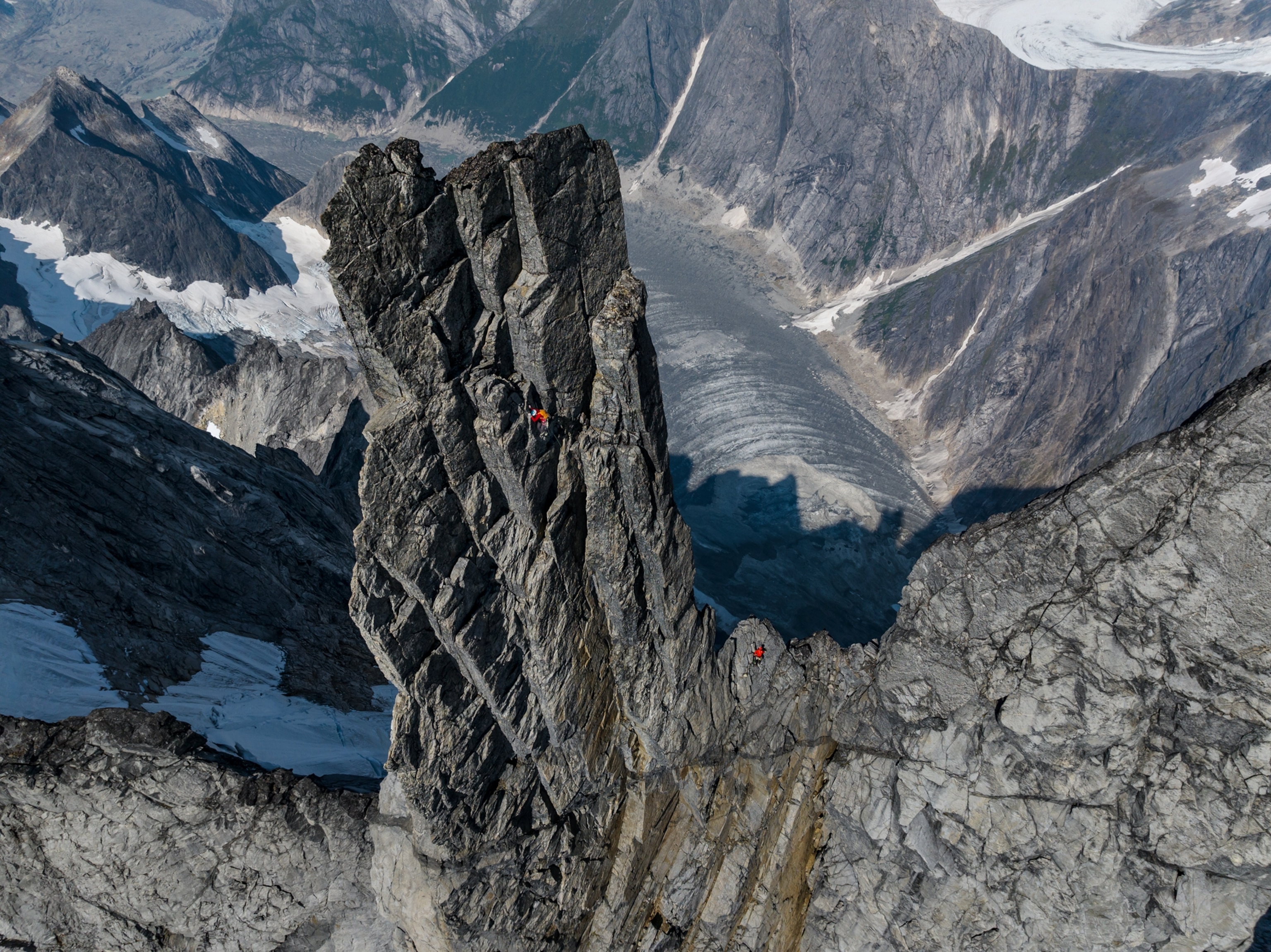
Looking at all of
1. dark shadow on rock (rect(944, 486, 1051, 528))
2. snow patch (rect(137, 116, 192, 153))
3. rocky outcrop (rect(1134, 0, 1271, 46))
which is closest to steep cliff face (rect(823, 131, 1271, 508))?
dark shadow on rock (rect(944, 486, 1051, 528))

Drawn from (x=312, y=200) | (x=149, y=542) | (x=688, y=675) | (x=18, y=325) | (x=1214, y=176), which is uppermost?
(x=1214, y=176)

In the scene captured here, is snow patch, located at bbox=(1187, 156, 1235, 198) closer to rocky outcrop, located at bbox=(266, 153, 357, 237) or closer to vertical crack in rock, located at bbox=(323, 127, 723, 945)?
vertical crack in rock, located at bbox=(323, 127, 723, 945)

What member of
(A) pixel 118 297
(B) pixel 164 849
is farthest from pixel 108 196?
(B) pixel 164 849

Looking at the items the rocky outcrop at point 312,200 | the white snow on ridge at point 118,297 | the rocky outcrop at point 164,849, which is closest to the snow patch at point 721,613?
the rocky outcrop at point 164,849

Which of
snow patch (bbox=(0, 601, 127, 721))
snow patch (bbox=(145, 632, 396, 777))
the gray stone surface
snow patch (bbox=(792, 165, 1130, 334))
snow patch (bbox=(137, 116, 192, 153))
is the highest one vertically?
snow patch (bbox=(792, 165, 1130, 334))

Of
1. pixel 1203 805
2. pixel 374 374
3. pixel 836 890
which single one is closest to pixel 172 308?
pixel 374 374

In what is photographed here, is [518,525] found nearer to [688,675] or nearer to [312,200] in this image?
[688,675]

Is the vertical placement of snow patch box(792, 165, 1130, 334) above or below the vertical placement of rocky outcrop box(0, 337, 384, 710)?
above

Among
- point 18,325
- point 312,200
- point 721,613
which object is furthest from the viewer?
point 312,200
